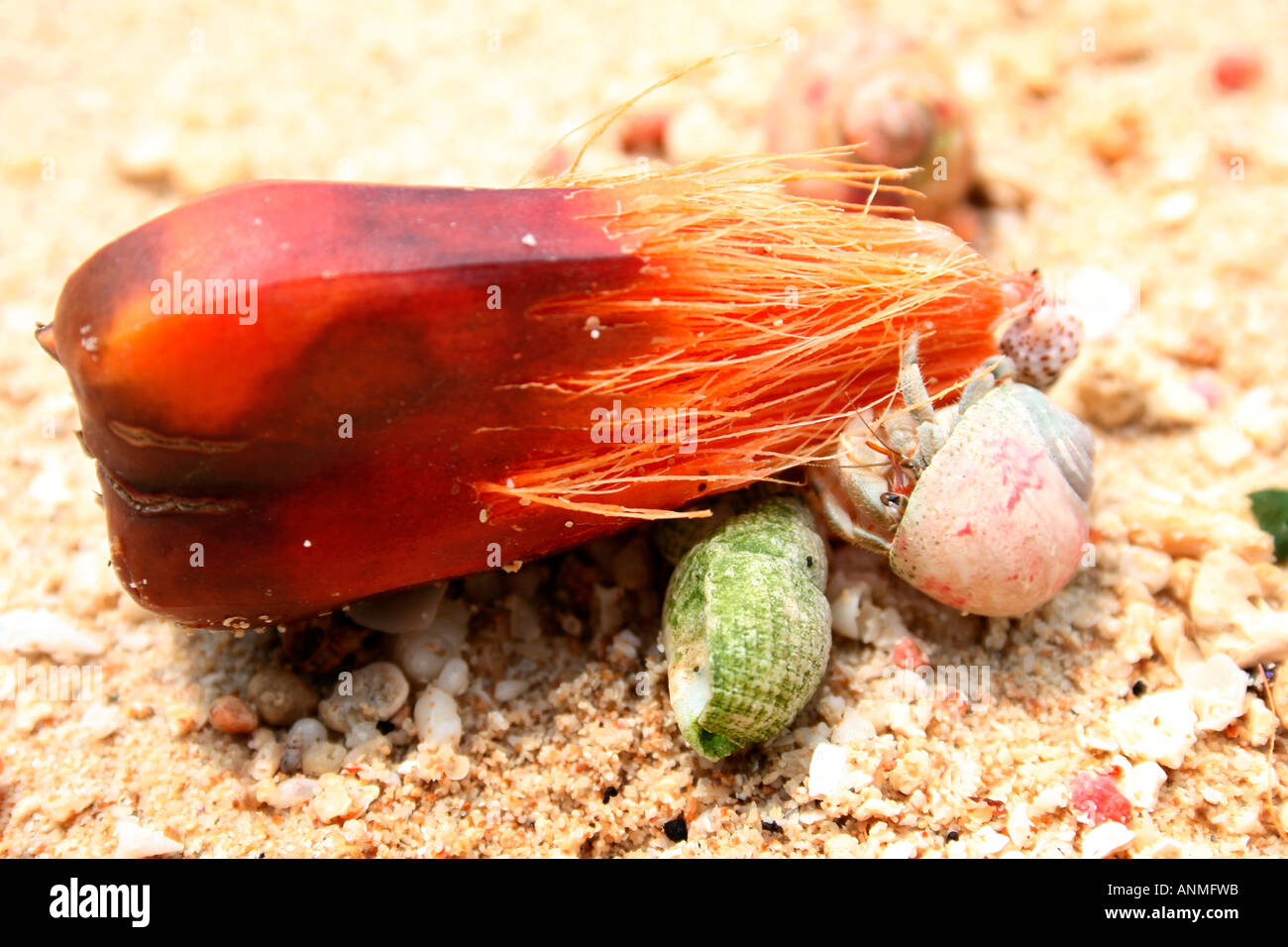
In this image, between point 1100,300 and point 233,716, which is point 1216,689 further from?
point 233,716

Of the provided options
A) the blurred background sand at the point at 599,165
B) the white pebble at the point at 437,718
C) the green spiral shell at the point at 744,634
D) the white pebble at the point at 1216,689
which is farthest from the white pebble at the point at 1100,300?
the white pebble at the point at 437,718

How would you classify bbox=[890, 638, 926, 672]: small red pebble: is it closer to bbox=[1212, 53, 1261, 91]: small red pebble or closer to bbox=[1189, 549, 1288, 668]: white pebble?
bbox=[1189, 549, 1288, 668]: white pebble

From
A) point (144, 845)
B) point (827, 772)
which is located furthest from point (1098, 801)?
point (144, 845)


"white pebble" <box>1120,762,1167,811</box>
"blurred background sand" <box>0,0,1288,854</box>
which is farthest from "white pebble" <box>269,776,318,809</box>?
"white pebble" <box>1120,762,1167,811</box>

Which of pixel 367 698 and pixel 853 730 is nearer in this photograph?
pixel 853 730

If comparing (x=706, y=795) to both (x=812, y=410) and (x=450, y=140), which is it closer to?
(x=812, y=410)

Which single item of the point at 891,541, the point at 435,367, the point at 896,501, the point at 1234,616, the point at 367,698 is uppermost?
the point at 435,367
